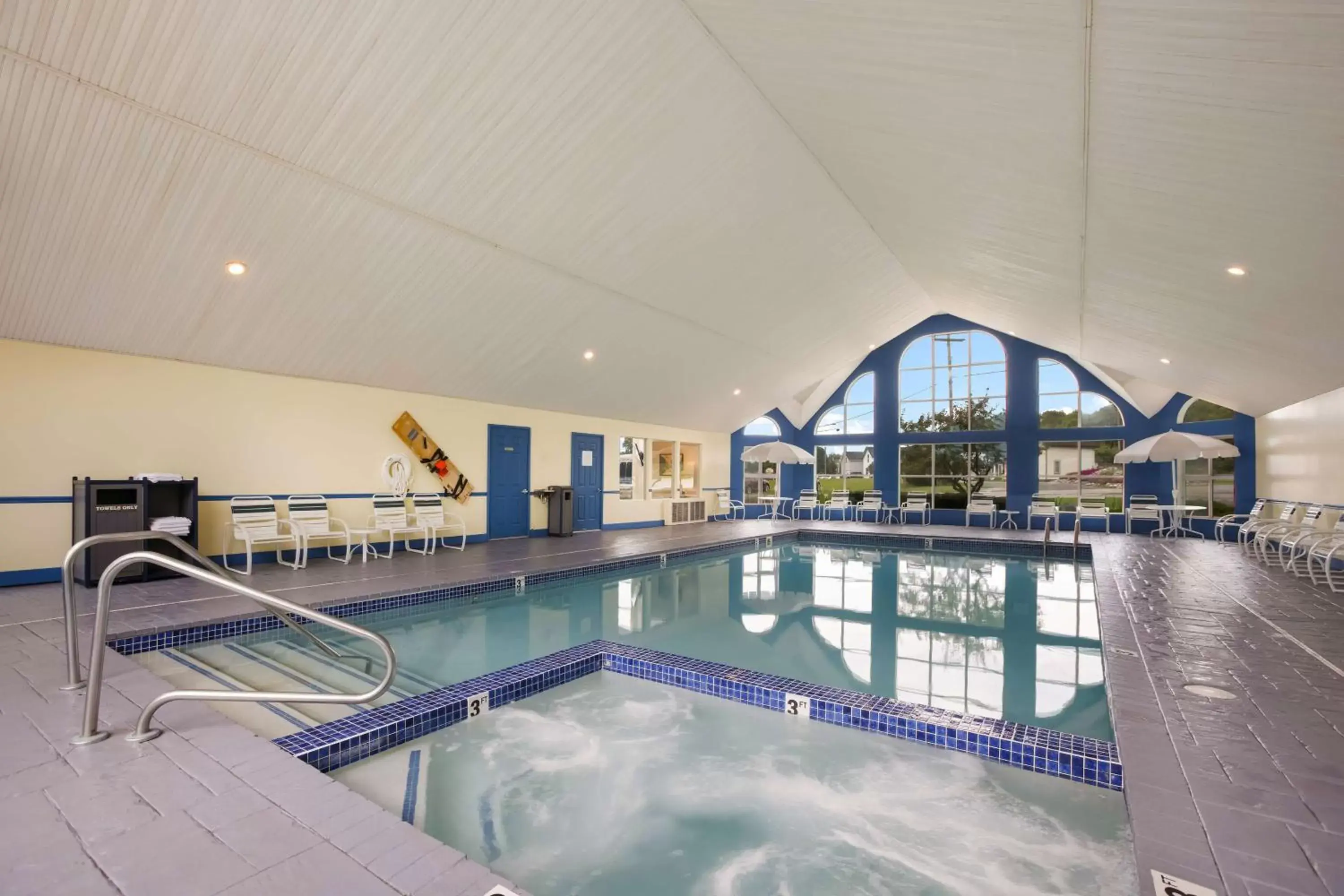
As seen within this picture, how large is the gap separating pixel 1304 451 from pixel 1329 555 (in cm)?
407

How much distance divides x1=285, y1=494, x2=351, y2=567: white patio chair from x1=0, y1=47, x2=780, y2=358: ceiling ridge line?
144 inches

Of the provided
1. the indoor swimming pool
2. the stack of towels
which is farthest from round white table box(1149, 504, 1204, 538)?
the stack of towels

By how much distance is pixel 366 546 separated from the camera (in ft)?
26.0

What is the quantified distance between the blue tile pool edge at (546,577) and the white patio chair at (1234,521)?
2441mm

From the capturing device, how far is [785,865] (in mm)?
2447

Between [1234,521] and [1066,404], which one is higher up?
[1066,404]

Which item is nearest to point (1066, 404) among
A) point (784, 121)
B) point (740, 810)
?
point (784, 121)

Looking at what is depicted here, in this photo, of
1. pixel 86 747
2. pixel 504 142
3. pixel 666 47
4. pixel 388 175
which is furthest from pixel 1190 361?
pixel 86 747

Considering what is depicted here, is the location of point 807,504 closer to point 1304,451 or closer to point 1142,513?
point 1142,513

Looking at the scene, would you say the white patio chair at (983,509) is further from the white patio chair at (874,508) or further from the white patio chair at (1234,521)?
the white patio chair at (1234,521)

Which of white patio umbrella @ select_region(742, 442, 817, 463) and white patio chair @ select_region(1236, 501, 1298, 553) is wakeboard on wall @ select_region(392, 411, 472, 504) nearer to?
white patio umbrella @ select_region(742, 442, 817, 463)

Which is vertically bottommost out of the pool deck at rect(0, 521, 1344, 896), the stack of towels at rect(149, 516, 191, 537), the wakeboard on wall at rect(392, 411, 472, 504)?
the pool deck at rect(0, 521, 1344, 896)

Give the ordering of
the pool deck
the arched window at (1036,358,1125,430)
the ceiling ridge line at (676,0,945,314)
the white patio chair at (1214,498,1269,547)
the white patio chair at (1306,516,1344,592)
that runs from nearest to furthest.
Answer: the pool deck
the ceiling ridge line at (676,0,945,314)
the white patio chair at (1306,516,1344,592)
the white patio chair at (1214,498,1269,547)
the arched window at (1036,358,1125,430)

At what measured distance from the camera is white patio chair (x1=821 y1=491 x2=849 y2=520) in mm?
15352
